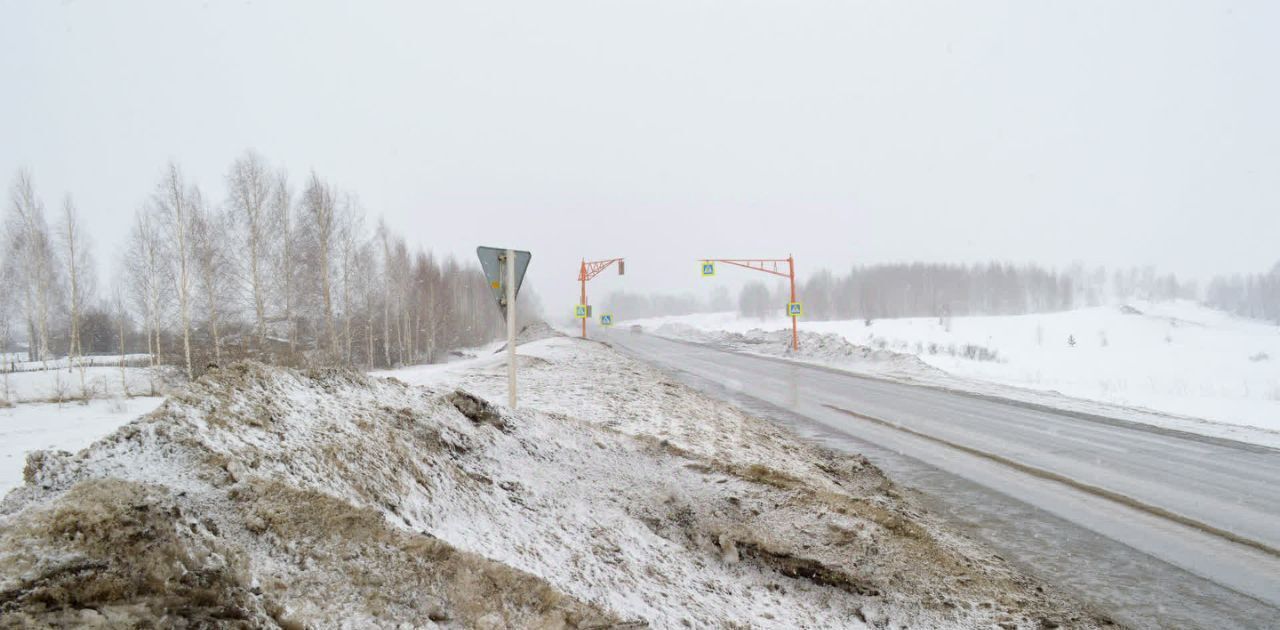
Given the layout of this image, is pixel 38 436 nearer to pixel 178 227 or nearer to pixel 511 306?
pixel 511 306

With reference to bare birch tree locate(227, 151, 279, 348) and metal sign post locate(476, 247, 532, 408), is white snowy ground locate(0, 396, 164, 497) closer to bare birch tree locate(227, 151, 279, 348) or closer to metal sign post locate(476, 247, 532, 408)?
metal sign post locate(476, 247, 532, 408)

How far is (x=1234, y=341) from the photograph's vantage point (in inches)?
1435

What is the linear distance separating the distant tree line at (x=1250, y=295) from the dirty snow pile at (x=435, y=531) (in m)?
98.3

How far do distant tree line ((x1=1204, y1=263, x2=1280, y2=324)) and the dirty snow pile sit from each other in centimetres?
9830

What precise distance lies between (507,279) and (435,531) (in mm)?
3943

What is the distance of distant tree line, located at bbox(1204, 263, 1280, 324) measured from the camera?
8388cm

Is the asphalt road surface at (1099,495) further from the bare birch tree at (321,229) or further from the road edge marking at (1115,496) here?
the bare birch tree at (321,229)

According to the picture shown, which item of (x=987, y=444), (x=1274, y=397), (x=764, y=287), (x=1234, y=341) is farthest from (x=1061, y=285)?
(x=987, y=444)

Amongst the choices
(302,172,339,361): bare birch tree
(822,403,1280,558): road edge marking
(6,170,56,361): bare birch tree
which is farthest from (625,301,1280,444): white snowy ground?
(6,170,56,361): bare birch tree

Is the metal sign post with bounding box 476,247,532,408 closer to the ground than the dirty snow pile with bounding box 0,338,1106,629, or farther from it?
farther from it

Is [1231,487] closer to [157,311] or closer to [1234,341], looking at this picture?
[157,311]

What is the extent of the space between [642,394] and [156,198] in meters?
20.1

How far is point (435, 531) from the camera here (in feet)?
10.4

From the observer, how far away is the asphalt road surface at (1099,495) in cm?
445
